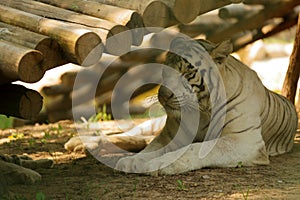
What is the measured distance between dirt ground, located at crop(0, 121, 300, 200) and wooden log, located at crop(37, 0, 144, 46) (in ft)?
2.80

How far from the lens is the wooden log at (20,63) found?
3537 mm

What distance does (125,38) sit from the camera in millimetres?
3875

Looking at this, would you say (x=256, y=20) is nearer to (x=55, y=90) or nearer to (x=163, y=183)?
(x=55, y=90)

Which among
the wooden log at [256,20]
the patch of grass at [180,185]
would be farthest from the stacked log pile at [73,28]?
the wooden log at [256,20]

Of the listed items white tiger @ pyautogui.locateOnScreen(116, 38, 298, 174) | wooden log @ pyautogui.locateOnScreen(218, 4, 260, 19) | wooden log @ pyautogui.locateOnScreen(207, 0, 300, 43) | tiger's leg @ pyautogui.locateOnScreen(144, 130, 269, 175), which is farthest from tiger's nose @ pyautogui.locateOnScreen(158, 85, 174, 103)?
wooden log @ pyautogui.locateOnScreen(218, 4, 260, 19)

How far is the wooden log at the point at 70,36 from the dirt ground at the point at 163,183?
2.52 feet

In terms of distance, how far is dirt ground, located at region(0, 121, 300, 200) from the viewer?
3.88 m

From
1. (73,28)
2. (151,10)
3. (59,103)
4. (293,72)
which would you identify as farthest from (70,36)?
(59,103)

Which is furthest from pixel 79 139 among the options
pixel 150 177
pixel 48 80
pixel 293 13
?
pixel 293 13

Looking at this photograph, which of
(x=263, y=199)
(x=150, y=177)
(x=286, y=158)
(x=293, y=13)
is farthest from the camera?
(x=293, y=13)

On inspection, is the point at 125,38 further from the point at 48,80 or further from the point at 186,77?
the point at 48,80

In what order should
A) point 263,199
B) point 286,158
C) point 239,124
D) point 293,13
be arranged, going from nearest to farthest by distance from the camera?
point 263,199 → point 239,124 → point 286,158 → point 293,13

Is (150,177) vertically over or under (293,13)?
under

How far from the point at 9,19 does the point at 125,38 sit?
2.27 ft
